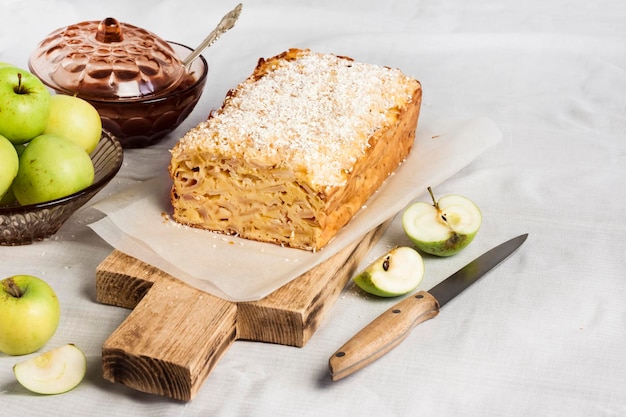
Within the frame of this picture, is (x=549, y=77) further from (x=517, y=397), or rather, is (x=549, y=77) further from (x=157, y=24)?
(x=517, y=397)

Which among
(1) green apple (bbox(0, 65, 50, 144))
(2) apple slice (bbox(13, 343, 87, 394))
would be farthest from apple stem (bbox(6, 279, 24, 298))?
(1) green apple (bbox(0, 65, 50, 144))

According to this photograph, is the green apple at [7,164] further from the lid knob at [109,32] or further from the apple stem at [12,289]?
the lid knob at [109,32]

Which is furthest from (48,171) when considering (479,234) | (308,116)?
(479,234)

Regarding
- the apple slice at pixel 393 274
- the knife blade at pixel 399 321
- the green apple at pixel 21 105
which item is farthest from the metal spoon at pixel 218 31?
the knife blade at pixel 399 321

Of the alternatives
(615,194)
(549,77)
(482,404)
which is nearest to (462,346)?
(482,404)

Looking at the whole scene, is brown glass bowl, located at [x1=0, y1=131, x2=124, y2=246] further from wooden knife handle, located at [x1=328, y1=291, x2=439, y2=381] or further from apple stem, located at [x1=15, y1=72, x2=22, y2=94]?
wooden knife handle, located at [x1=328, y1=291, x2=439, y2=381]

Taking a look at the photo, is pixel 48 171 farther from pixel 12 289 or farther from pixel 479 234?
pixel 479 234
